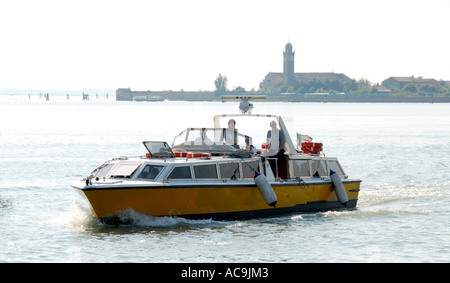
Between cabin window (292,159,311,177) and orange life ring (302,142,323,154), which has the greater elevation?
orange life ring (302,142,323,154)

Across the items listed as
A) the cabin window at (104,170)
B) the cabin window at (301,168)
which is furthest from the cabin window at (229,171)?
the cabin window at (104,170)

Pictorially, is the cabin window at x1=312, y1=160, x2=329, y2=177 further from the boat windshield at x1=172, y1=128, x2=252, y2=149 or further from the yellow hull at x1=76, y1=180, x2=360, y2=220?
the boat windshield at x1=172, y1=128, x2=252, y2=149

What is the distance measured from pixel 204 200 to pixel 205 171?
765 millimetres

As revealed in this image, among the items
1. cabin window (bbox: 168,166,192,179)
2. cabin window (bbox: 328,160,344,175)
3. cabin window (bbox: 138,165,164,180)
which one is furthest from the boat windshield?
cabin window (bbox: 328,160,344,175)

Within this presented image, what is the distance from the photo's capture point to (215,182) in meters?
20.7

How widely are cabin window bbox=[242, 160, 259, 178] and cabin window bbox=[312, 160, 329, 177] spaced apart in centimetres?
273

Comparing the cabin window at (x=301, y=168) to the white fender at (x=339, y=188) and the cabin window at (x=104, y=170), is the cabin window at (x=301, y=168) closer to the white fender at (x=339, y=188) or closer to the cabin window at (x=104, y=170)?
the white fender at (x=339, y=188)

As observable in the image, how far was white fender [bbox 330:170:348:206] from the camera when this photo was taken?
24.4 m

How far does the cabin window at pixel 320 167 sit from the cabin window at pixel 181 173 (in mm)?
5262

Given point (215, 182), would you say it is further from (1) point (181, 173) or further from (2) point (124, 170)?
(2) point (124, 170)

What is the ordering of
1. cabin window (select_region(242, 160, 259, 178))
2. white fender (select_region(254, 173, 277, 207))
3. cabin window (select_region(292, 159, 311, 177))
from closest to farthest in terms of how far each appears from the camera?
white fender (select_region(254, 173, 277, 207)), cabin window (select_region(242, 160, 259, 178)), cabin window (select_region(292, 159, 311, 177))

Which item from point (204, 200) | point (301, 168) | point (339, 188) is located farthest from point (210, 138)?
point (339, 188)
